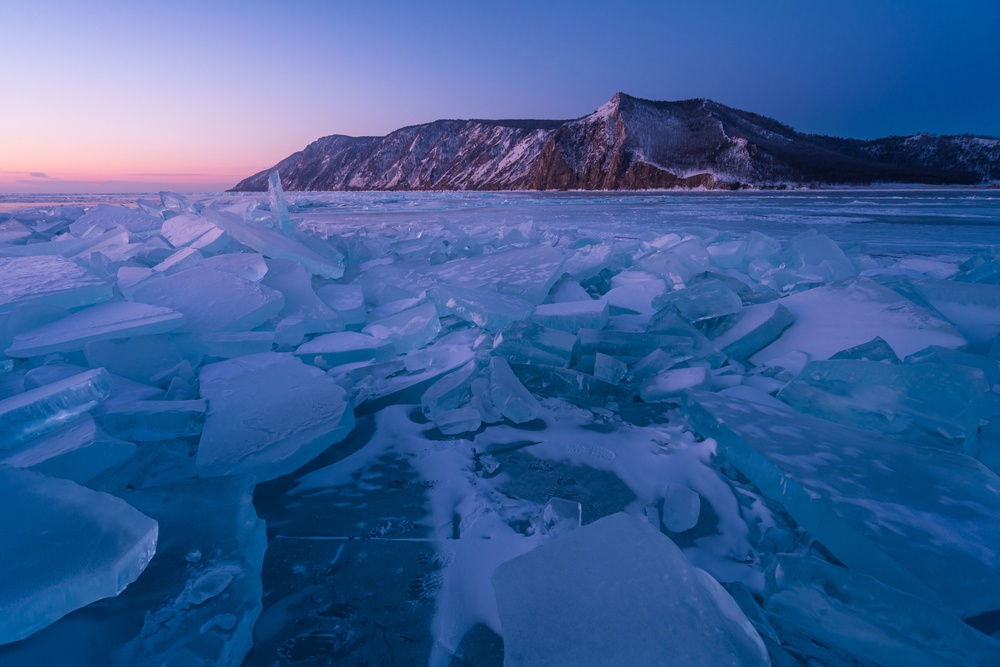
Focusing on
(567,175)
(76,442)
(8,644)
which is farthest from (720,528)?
(567,175)

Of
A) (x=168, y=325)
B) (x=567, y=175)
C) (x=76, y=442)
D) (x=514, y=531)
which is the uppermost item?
(x=567, y=175)

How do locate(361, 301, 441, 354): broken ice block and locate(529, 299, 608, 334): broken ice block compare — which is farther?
locate(361, 301, 441, 354): broken ice block

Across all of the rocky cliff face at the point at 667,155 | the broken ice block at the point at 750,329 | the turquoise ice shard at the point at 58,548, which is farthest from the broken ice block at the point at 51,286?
the rocky cliff face at the point at 667,155

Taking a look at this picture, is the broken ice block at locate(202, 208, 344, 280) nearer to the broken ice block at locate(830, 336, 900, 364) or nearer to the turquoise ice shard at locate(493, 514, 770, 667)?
the turquoise ice shard at locate(493, 514, 770, 667)

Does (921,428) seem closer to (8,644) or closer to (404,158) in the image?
(8,644)

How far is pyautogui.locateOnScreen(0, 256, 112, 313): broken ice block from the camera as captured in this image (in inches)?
68.6

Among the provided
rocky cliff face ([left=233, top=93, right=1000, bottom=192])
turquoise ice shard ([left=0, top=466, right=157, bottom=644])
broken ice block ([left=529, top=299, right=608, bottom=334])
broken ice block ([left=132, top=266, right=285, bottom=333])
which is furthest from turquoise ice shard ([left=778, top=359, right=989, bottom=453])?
rocky cliff face ([left=233, top=93, right=1000, bottom=192])

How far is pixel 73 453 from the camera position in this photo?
973 millimetres

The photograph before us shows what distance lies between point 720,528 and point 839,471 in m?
0.26

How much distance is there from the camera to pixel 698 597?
0.65 metres

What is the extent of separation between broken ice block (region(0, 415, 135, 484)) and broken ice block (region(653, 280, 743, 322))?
1.78m

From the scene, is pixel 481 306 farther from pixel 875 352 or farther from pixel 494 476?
pixel 875 352

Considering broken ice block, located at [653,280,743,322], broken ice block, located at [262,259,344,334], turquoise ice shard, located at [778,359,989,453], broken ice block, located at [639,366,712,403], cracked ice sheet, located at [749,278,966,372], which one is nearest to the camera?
turquoise ice shard, located at [778,359,989,453]

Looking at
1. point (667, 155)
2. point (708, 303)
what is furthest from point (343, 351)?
point (667, 155)
